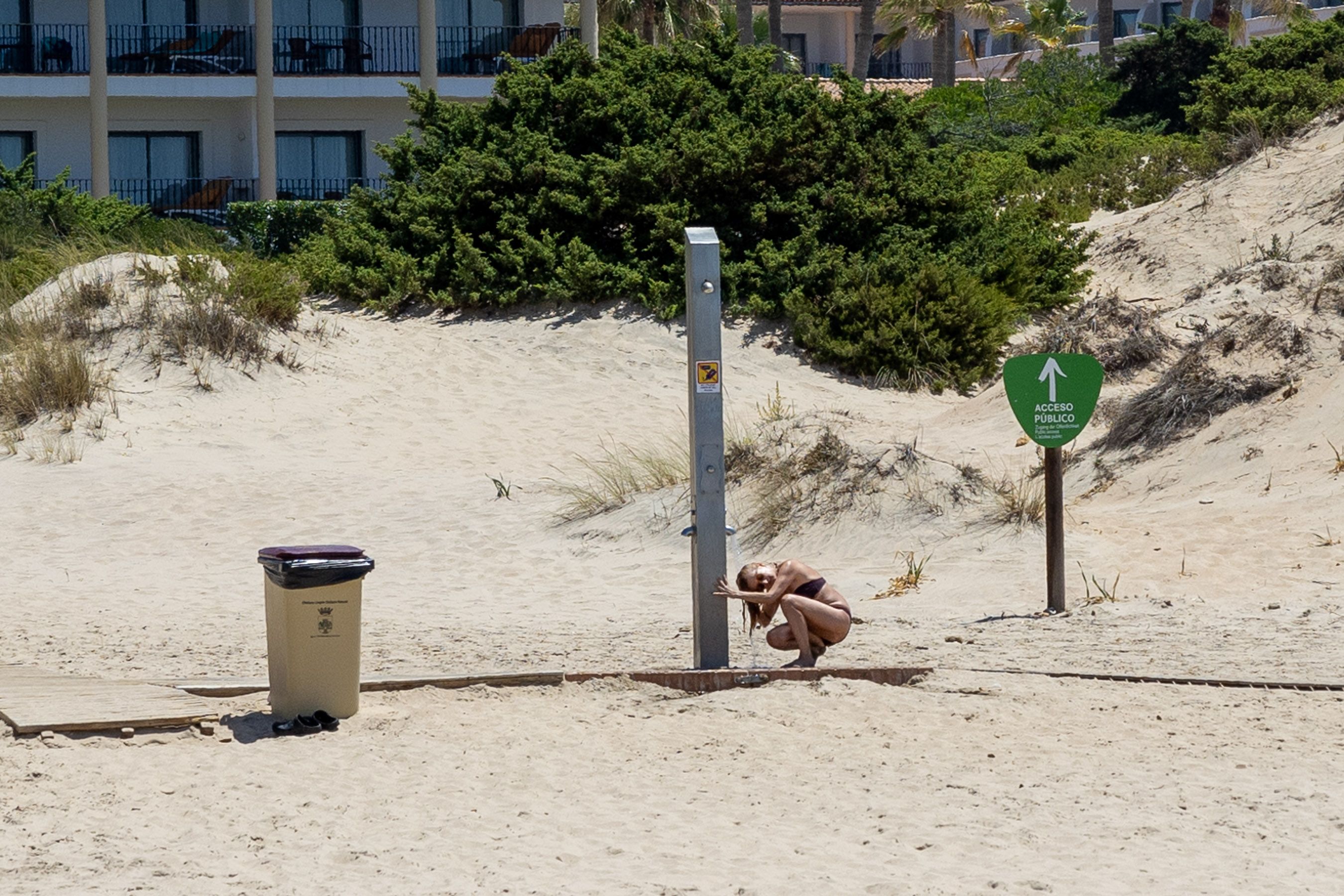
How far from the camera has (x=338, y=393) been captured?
17109 mm

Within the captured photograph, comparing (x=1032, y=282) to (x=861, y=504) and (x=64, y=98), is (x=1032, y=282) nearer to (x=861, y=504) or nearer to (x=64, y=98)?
(x=861, y=504)

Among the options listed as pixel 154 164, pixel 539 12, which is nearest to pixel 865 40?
pixel 539 12

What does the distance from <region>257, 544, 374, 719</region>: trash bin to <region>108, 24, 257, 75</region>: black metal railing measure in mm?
27623

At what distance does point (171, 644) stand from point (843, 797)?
15.6 feet

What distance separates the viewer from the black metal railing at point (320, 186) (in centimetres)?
3356

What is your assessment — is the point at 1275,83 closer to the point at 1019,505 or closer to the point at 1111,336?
the point at 1111,336

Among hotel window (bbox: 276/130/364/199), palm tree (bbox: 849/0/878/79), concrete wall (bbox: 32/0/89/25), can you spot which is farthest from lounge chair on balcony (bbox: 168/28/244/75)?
palm tree (bbox: 849/0/878/79)

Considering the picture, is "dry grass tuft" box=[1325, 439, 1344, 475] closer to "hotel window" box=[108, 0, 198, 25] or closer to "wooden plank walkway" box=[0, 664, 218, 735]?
"wooden plank walkway" box=[0, 664, 218, 735]

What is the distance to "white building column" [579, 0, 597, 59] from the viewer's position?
1271 inches

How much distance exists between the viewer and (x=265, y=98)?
103 feet

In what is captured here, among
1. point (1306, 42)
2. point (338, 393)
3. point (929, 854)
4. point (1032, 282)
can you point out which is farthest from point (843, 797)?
point (1306, 42)

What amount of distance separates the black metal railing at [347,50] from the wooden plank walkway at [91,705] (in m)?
27.0

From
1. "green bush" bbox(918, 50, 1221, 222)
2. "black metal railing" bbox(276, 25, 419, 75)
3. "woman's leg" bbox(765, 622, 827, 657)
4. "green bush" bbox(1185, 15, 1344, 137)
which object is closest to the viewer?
"woman's leg" bbox(765, 622, 827, 657)

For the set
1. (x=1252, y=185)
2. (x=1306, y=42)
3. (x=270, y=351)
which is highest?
(x=1306, y=42)
